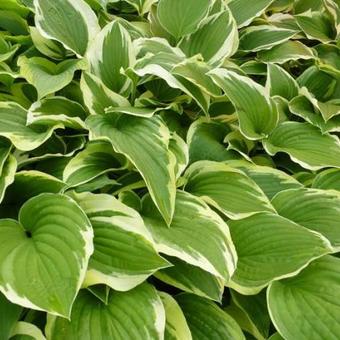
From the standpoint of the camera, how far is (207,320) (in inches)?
37.0

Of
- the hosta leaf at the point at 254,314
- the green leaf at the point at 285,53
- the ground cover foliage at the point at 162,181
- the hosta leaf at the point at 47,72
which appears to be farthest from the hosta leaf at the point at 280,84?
the hosta leaf at the point at 254,314

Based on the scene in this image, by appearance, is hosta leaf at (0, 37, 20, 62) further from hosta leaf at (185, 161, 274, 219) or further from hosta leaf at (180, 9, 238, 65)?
hosta leaf at (185, 161, 274, 219)

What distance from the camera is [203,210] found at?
38.2 inches

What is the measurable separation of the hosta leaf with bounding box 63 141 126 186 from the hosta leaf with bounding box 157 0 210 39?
0.47m

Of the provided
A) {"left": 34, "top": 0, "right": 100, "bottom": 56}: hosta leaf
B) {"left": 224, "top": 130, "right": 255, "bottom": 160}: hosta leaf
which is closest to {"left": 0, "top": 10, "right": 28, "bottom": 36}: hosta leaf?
{"left": 34, "top": 0, "right": 100, "bottom": 56}: hosta leaf

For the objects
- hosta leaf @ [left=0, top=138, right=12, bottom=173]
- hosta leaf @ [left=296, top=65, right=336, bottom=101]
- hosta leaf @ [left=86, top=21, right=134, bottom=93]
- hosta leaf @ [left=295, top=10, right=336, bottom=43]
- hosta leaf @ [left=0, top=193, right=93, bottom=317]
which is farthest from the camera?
hosta leaf @ [left=295, top=10, right=336, bottom=43]

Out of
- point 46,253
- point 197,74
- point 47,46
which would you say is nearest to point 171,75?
point 197,74

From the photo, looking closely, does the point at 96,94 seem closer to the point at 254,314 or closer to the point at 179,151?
the point at 179,151

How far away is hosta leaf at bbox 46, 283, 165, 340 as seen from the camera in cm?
82

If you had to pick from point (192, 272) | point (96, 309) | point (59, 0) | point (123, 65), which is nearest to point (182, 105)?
point (123, 65)

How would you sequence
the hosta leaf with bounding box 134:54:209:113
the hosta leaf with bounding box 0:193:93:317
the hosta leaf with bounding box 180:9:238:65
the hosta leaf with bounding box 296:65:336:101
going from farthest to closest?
the hosta leaf with bounding box 296:65:336:101 < the hosta leaf with bounding box 180:9:238:65 < the hosta leaf with bounding box 134:54:209:113 < the hosta leaf with bounding box 0:193:93:317

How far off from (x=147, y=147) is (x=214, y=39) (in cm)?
50

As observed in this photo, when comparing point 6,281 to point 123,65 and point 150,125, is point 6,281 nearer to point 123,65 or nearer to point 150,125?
point 150,125

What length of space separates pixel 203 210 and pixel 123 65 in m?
0.46
